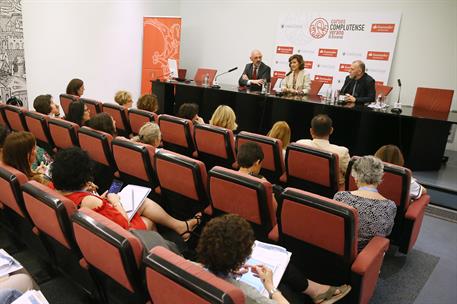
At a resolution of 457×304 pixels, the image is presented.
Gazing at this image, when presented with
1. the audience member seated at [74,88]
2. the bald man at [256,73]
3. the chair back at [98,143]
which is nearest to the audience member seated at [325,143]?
the chair back at [98,143]

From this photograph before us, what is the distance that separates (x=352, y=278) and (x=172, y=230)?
50.7 inches

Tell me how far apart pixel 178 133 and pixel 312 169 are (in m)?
1.55

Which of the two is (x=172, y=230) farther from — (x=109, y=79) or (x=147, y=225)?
(x=109, y=79)

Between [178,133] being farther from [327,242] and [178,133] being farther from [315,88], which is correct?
[315,88]

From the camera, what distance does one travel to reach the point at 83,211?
5.06ft

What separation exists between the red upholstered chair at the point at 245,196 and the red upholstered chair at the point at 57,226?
0.84m

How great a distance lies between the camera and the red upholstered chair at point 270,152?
10.2 ft

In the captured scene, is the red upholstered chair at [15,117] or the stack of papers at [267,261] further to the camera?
the red upholstered chair at [15,117]

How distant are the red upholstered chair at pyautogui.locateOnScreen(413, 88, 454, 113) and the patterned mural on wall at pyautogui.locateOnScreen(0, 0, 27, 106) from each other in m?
6.60

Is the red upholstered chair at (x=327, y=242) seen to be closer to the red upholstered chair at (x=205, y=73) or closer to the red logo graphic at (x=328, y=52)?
the red upholstered chair at (x=205, y=73)

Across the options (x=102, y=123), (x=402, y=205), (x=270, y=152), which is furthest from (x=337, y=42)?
(x=102, y=123)

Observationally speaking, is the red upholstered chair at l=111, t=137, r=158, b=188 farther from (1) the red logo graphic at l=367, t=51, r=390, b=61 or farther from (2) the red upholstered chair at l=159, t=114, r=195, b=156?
(1) the red logo graphic at l=367, t=51, r=390, b=61

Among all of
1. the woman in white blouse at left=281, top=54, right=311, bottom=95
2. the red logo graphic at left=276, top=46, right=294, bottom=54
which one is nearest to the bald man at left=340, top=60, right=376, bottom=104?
the woman in white blouse at left=281, top=54, right=311, bottom=95

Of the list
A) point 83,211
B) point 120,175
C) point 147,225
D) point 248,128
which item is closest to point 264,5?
point 248,128
